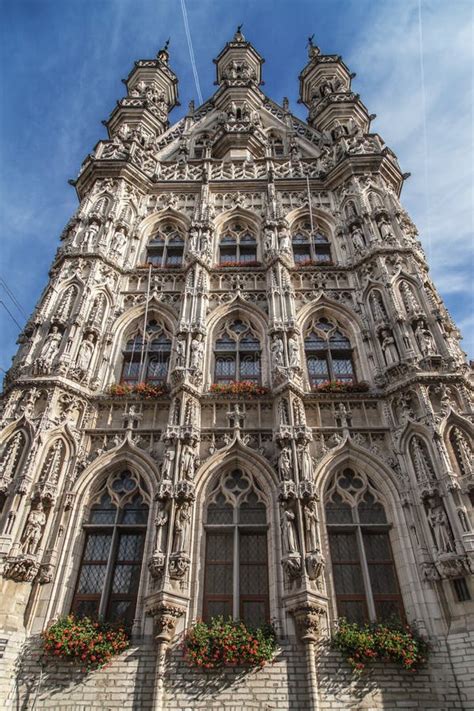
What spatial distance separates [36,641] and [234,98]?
27.2 metres

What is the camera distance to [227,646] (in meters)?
9.24

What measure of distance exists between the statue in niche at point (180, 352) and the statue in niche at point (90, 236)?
5270 millimetres

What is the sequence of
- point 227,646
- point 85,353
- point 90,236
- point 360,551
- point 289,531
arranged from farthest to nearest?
point 90,236 < point 85,353 < point 360,551 < point 289,531 < point 227,646

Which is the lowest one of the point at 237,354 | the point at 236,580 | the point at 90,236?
the point at 236,580

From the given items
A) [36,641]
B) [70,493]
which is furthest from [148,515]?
[36,641]

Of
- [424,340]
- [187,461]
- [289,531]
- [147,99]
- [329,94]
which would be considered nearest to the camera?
[289,531]

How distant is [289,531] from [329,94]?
24009mm

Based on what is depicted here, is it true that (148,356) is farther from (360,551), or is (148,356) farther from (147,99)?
(147,99)

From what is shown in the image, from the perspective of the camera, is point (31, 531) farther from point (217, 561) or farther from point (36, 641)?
point (217, 561)

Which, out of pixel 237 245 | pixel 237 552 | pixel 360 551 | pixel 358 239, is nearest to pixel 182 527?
pixel 237 552

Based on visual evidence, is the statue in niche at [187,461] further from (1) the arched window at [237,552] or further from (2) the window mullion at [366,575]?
(2) the window mullion at [366,575]

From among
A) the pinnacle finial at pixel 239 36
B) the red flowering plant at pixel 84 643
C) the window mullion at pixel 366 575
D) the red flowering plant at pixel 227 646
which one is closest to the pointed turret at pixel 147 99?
the pinnacle finial at pixel 239 36

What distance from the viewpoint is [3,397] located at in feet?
42.8

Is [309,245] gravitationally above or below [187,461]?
above
